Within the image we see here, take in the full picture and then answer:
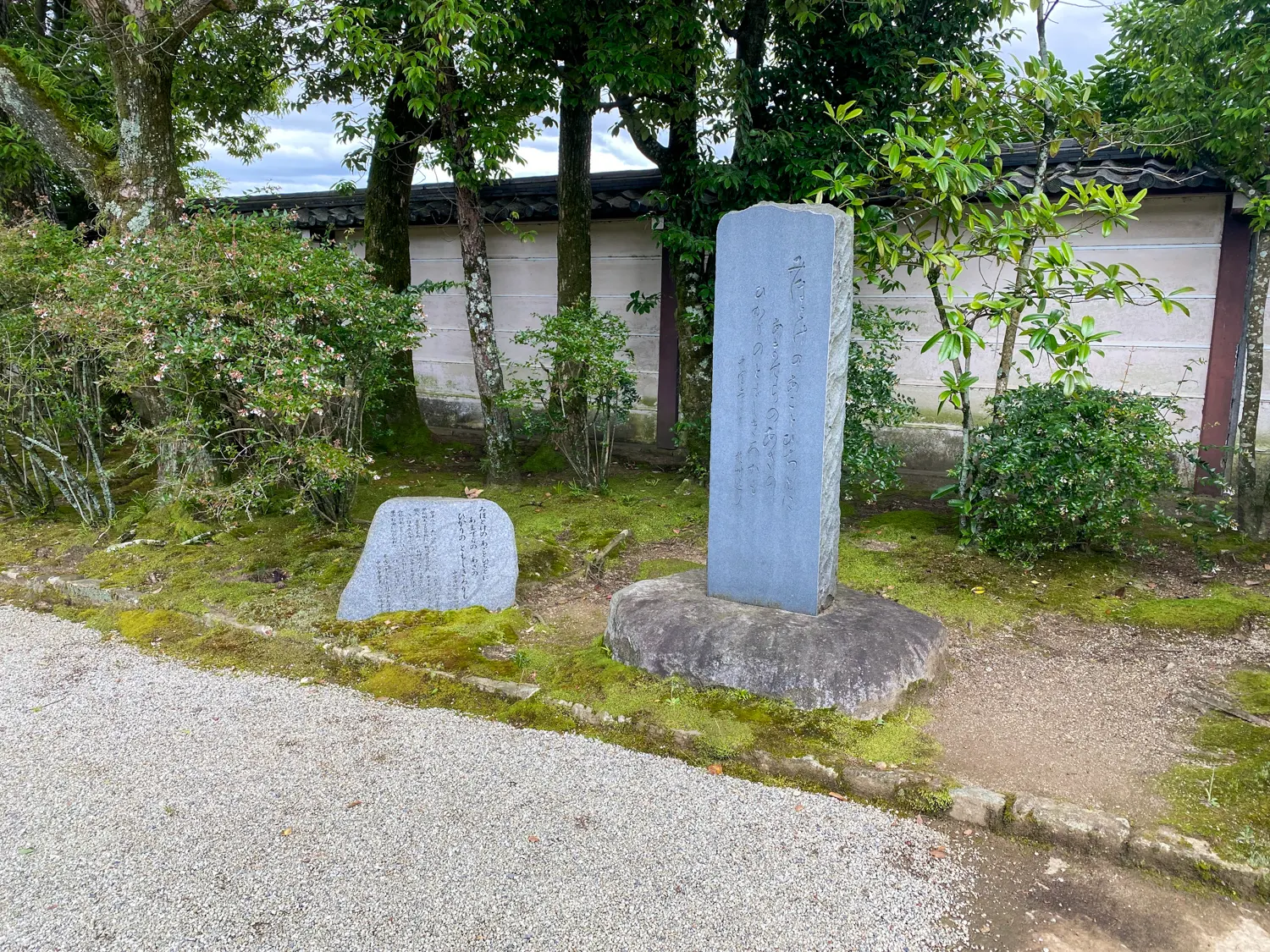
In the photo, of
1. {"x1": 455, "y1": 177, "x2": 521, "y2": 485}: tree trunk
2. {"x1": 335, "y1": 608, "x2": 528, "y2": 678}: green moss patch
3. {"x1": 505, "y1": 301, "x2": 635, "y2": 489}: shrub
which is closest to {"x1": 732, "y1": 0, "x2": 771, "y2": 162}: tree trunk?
{"x1": 505, "y1": 301, "x2": 635, "y2": 489}: shrub

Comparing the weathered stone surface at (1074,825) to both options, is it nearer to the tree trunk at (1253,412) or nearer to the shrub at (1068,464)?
the shrub at (1068,464)

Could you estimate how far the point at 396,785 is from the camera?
144 inches

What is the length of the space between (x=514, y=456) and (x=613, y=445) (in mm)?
2118

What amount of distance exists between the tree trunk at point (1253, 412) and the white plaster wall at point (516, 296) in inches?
242

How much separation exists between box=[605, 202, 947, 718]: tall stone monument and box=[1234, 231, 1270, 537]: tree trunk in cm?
432

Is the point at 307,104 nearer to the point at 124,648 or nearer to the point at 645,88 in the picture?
the point at 645,88

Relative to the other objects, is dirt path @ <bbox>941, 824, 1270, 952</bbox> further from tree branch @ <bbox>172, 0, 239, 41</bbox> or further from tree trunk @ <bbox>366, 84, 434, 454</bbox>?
tree branch @ <bbox>172, 0, 239, 41</bbox>

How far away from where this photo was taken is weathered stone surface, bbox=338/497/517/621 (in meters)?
5.45

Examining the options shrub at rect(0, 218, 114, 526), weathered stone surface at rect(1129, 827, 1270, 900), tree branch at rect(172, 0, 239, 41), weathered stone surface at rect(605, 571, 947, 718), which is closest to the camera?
weathered stone surface at rect(1129, 827, 1270, 900)

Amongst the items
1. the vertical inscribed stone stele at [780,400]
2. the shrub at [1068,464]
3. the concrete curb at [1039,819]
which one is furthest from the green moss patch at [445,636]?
the shrub at [1068,464]

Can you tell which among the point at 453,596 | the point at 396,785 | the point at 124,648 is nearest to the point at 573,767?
the point at 396,785

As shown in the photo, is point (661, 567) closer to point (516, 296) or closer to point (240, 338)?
point (240, 338)

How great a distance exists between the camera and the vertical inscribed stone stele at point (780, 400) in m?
4.39

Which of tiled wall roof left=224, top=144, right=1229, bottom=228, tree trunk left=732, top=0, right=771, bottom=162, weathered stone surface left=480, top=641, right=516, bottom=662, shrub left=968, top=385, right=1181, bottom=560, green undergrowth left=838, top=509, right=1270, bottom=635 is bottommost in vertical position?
weathered stone surface left=480, top=641, right=516, bottom=662
